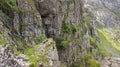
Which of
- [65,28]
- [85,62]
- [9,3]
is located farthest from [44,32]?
[85,62]

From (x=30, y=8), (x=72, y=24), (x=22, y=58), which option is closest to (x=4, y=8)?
(x=30, y=8)

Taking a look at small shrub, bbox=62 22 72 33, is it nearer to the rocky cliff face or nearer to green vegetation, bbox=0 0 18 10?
the rocky cliff face

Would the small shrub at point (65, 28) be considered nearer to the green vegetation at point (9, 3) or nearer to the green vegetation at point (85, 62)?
the green vegetation at point (85, 62)

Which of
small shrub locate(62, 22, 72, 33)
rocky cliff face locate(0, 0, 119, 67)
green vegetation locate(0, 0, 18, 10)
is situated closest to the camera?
rocky cliff face locate(0, 0, 119, 67)

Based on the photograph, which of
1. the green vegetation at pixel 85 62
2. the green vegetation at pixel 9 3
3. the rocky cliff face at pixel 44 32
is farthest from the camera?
the green vegetation at pixel 85 62

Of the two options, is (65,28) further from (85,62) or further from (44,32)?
(85,62)

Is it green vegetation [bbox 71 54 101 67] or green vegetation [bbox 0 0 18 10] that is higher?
green vegetation [bbox 0 0 18 10]

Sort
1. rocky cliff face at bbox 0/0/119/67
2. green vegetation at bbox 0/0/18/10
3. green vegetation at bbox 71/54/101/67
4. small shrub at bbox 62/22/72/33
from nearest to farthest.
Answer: rocky cliff face at bbox 0/0/119/67
green vegetation at bbox 0/0/18/10
small shrub at bbox 62/22/72/33
green vegetation at bbox 71/54/101/67

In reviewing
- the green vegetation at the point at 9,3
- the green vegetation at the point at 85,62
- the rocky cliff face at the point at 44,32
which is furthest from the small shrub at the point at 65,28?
the green vegetation at the point at 9,3

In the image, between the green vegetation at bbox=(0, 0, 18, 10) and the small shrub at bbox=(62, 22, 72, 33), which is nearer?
the green vegetation at bbox=(0, 0, 18, 10)

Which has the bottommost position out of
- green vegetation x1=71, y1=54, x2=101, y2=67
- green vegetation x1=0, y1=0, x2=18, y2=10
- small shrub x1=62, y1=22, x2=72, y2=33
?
green vegetation x1=71, y1=54, x2=101, y2=67

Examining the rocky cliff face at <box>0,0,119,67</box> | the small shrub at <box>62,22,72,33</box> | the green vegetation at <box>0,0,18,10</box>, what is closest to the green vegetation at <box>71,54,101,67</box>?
the rocky cliff face at <box>0,0,119,67</box>

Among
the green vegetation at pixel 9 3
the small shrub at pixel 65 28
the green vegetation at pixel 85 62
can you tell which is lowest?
the green vegetation at pixel 85 62

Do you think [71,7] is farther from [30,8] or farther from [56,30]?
[30,8]
